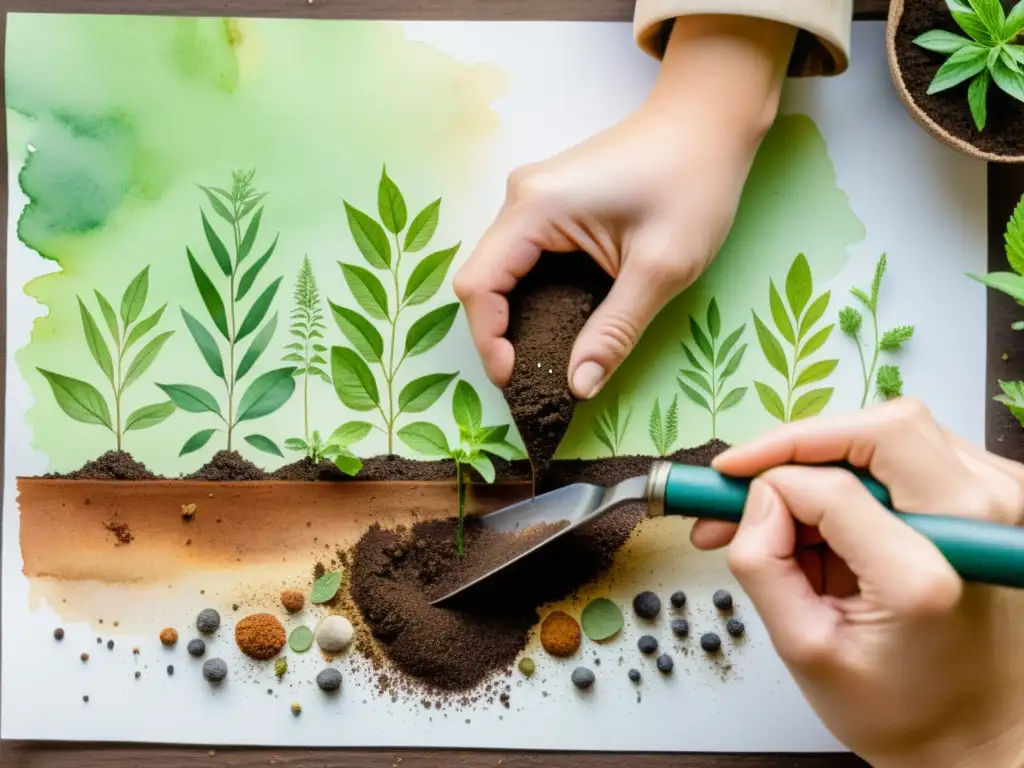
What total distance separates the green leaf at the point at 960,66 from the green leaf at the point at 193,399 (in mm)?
855

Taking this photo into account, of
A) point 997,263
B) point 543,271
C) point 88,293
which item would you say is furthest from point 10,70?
point 997,263

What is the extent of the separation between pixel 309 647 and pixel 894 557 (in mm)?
614

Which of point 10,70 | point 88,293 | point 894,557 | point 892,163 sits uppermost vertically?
point 10,70

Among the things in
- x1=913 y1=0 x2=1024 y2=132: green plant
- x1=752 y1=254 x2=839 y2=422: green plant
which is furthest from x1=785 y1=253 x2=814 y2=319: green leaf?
x1=913 y1=0 x2=1024 y2=132: green plant

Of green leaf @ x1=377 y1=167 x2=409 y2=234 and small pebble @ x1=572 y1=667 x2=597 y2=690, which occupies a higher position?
green leaf @ x1=377 y1=167 x2=409 y2=234

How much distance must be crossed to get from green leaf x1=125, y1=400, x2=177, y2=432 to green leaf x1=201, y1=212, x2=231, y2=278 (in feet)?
0.55

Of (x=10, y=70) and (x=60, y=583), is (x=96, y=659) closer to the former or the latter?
(x=60, y=583)

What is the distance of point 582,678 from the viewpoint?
3.21 ft

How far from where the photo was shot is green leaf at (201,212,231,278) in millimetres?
1037

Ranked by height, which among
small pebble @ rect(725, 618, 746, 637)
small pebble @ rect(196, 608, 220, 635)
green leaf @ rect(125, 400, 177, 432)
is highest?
green leaf @ rect(125, 400, 177, 432)

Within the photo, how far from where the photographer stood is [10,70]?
104 cm

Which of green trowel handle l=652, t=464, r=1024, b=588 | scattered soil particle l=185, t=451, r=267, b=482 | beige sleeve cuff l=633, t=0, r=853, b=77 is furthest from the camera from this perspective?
scattered soil particle l=185, t=451, r=267, b=482

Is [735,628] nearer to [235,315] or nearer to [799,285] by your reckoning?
[799,285]

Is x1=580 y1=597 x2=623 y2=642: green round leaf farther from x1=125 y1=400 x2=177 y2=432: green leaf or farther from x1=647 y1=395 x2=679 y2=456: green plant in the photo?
x1=125 y1=400 x2=177 y2=432: green leaf
